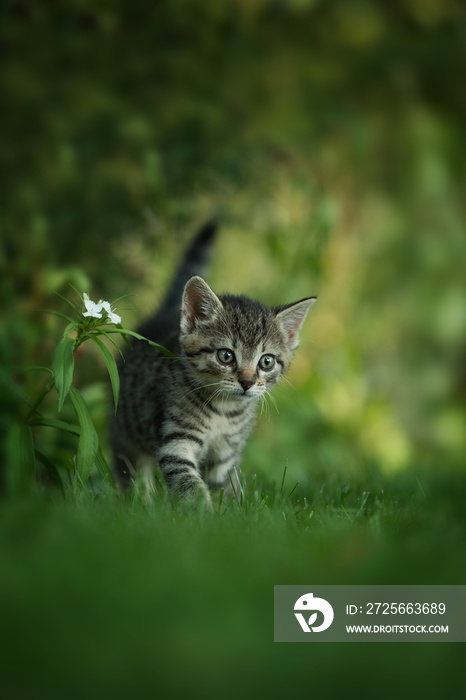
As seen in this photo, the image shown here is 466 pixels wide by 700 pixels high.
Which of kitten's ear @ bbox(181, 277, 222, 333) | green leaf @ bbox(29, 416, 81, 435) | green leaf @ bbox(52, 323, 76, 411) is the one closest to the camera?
green leaf @ bbox(52, 323, 76, 411)

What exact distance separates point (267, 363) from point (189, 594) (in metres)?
1.52

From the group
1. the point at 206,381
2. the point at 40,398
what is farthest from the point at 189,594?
the point at 206,381

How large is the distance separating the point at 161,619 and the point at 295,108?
4.98 meters

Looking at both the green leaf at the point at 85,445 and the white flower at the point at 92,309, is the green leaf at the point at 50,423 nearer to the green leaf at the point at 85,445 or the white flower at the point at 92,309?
the green leaf at the point at 85,445

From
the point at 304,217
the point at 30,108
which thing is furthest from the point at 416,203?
the point at 30,108

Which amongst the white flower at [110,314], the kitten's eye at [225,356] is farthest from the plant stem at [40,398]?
the kitten's eye at [225,356]

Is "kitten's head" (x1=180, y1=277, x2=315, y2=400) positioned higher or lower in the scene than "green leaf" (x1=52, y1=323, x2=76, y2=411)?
higher

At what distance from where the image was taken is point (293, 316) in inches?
122

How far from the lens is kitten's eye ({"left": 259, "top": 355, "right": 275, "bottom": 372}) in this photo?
2918 mm

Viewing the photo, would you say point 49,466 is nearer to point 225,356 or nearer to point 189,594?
point 225,356

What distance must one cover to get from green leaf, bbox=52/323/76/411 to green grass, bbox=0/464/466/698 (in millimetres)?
345

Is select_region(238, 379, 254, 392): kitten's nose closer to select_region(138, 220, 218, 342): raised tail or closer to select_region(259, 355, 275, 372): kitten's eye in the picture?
select_region(259, 355, 275, 372): kitten's eye

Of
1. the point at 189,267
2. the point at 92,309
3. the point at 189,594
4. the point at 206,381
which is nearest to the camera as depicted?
the point at 189,594

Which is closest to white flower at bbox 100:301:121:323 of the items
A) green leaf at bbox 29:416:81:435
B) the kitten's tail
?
green leaf at bbox 29:416:81:435
